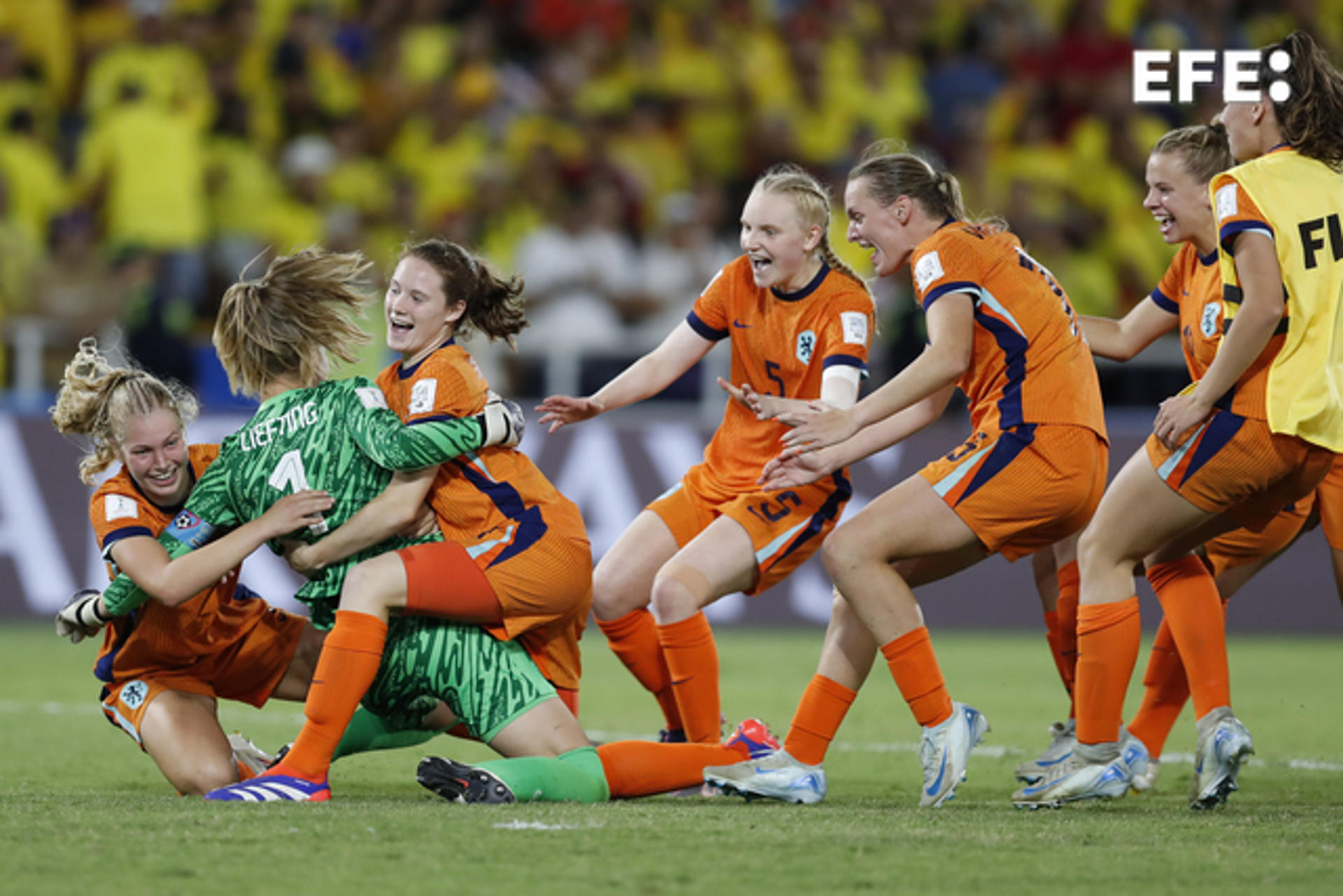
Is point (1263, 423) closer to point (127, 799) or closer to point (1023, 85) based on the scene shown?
point (127, 799)

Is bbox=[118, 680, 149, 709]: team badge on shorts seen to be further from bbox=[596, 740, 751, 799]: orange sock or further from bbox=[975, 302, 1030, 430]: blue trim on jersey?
bbox=[975, 302, 1030, 430]: blue trim on jersey

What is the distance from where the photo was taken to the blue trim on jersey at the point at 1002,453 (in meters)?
4.45

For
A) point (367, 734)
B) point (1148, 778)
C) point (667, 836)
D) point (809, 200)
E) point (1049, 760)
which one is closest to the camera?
point (667, 836)

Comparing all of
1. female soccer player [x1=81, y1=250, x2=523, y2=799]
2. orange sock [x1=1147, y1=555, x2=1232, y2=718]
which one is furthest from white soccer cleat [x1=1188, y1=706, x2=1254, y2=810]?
female soccer player [x1=81, y1=250, x2=523, y2=799]

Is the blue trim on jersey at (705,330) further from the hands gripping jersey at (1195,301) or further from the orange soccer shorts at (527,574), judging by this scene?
the hands gripping jersey at (1195,301)

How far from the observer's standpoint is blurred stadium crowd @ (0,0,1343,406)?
34.2 feet

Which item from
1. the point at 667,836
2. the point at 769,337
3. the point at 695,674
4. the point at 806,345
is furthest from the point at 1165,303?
the point at 667,836

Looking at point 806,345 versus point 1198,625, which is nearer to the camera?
point 1198,625

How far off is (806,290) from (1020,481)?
3.54 ft

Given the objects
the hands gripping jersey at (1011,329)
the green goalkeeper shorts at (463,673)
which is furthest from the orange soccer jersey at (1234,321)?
the green goalkeeper shorts at (463,673)

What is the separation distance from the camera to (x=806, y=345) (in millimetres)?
5141

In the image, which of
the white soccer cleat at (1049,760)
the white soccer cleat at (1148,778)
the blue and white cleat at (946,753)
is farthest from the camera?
the white soccer cleat at (1148,778)

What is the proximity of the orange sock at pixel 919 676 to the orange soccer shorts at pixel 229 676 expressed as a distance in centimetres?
179

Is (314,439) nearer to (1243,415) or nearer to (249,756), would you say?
(249,756)
